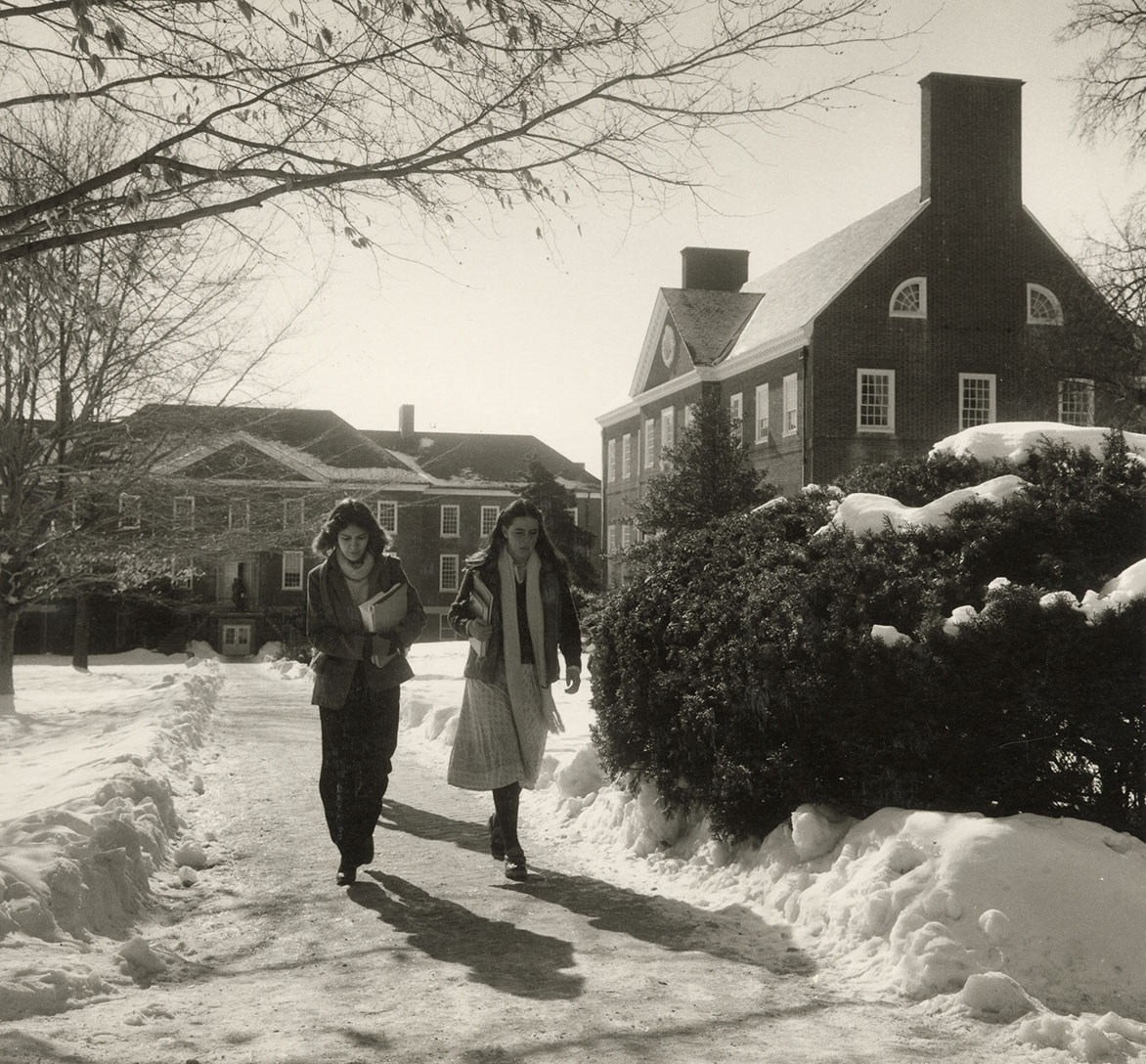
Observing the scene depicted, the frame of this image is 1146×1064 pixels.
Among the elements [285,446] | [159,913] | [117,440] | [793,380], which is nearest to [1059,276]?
[793,380]

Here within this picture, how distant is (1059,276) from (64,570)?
26.9 meters

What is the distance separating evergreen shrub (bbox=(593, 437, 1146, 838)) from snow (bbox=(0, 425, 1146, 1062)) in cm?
17

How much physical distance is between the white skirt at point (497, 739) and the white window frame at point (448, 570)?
49.2 meters

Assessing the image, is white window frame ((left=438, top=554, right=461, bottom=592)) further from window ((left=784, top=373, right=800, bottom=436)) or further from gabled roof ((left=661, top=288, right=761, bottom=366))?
window ((left=784, top=373, right=800, bottom=436))

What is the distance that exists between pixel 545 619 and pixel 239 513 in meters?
12.2

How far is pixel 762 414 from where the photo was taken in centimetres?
3450

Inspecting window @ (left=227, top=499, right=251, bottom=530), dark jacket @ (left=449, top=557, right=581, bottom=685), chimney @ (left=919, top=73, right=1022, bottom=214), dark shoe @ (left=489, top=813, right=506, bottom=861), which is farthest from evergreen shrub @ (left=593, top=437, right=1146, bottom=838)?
chimney @ (left=919, top=73, right=1022, bottom=214)

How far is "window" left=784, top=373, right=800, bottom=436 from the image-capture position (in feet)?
107

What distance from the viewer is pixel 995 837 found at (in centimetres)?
454

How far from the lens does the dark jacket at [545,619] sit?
Result: 6.41 meters

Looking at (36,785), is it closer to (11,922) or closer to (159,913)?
(159,913)

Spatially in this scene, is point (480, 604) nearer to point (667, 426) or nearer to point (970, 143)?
point (970, 143)

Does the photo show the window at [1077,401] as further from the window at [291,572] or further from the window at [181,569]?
the window at [291,572]

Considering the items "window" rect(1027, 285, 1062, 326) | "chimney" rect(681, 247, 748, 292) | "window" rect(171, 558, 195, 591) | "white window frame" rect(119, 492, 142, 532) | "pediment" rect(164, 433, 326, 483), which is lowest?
"window" rect(171, 558, 195, 591)
